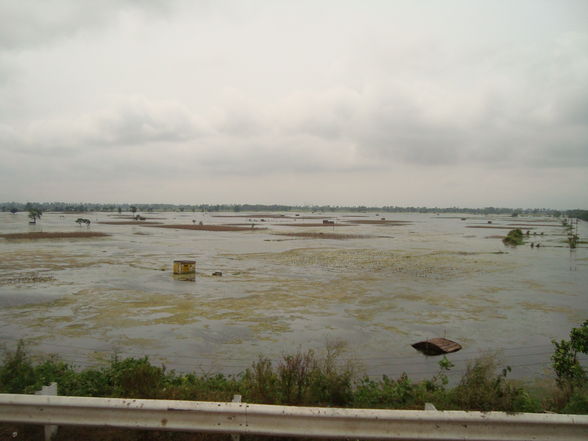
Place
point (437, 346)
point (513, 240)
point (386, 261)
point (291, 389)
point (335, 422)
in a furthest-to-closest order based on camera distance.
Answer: point (513, 240) < point (386, 261) < point (437, 346) < point (291, 389) < point (335, 422)

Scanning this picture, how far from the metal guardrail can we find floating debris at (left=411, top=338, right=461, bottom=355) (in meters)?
9.50

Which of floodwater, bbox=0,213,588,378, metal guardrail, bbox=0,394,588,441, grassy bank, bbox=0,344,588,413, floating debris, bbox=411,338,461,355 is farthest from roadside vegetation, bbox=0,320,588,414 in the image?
floating debris, bbox=411,338,461,355

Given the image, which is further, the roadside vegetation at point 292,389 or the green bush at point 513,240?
the green bush at point 513,240

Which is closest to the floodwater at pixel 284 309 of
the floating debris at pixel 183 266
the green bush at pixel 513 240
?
the floating debris at pixel 183 266

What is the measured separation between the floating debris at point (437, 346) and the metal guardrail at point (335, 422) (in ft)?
31.2

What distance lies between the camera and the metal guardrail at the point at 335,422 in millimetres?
3855

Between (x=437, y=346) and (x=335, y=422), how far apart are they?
1025cm

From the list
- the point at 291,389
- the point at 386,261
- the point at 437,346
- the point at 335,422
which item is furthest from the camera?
the point at 386,261

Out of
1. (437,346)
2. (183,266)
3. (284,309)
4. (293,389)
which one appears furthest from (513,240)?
(293,389)

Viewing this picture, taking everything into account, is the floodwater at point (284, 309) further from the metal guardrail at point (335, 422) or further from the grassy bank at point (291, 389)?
the metal guardrail at point (335, 422)

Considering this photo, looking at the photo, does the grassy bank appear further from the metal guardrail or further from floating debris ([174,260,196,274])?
floating debris ([174,260,196,274])

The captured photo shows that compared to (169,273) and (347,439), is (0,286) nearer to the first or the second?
(169,273)

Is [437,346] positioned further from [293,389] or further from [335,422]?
[335,422]

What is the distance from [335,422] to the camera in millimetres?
3910
